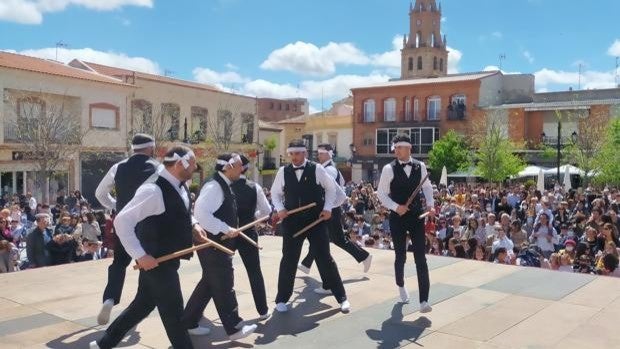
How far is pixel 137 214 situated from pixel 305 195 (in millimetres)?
2317

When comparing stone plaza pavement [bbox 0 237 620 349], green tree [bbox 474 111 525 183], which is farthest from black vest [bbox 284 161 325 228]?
green tree [bbox 474 111 525 183]

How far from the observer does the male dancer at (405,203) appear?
6.07 meters

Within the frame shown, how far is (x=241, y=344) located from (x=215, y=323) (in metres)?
0.68

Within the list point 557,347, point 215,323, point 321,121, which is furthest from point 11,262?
point 321,121

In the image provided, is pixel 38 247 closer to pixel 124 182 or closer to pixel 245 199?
pixel 124 182

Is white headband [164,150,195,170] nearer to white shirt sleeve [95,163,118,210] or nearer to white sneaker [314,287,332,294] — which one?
white shirt sleeve [95,163,118,210]

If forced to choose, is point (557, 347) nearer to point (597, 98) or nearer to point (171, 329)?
point (171, 329)

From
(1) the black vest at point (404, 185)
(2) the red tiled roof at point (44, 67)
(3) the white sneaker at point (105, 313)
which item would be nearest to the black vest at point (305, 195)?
(1) the black vest at point (404, 185)

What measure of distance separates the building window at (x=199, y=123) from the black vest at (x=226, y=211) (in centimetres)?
3171

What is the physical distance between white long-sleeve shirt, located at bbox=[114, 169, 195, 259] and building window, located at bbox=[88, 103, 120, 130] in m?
27.7

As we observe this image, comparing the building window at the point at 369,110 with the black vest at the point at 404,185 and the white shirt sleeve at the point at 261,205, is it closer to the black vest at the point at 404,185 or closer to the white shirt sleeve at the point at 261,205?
the black vest at the point at 404,185

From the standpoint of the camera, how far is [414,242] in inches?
241

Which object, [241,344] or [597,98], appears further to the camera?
[597,98]

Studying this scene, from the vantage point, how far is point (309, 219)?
244 inches
